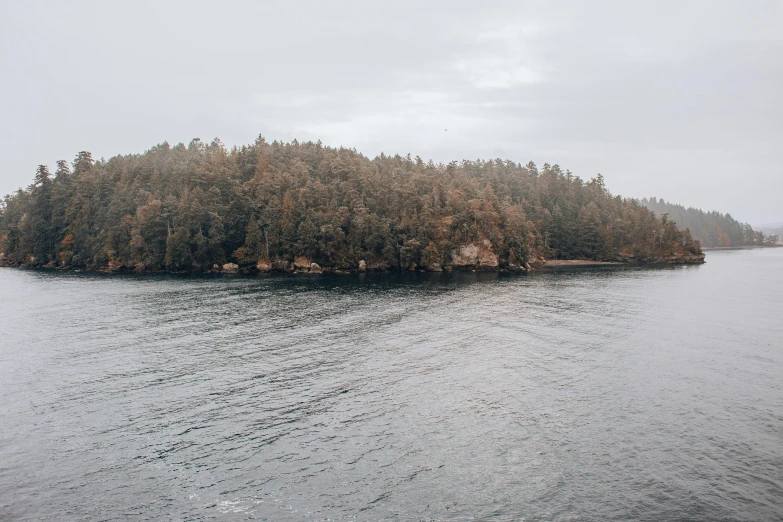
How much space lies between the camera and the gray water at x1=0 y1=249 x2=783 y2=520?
2027cm

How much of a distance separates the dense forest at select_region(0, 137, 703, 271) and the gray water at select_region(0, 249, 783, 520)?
244ft

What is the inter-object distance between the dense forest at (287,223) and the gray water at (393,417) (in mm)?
74460

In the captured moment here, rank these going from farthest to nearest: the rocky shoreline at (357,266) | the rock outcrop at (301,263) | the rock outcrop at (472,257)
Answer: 1. the rock outcrop at (472,257)
2. the rocky shoreline at (357,266)
3. the rock outcrop at (301,263)

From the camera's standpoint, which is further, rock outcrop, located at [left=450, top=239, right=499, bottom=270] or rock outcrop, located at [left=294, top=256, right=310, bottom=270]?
rock outcrop, located at [left=450, top=239, right=499, bottom=270]

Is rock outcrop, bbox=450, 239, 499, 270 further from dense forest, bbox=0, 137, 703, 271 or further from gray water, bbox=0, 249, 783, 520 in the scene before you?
gray water, bbox=0, 249, 783, 520

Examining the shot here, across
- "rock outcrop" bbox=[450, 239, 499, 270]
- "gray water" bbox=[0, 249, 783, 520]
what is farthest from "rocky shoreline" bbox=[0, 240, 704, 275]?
"gray water" bbox=[0, 249, 783, 520]

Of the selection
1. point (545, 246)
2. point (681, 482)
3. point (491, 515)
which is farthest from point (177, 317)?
point (545, 246)

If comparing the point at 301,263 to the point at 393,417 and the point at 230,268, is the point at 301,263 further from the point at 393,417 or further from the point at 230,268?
the point at 393,417

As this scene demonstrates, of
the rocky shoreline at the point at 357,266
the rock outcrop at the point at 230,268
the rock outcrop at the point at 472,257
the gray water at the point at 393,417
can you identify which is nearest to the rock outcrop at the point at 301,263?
the rocky shoreline at the point at 357,266

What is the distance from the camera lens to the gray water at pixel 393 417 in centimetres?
2027

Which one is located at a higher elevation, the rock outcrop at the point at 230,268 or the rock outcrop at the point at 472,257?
the rock outcrop at the point at 472,257

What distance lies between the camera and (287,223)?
13488cm

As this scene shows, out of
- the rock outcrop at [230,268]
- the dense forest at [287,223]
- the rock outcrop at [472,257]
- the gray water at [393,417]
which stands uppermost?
the dense forest at [287,223]

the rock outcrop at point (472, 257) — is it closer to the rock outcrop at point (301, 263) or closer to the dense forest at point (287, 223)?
the dense forest at point (287, 223)
